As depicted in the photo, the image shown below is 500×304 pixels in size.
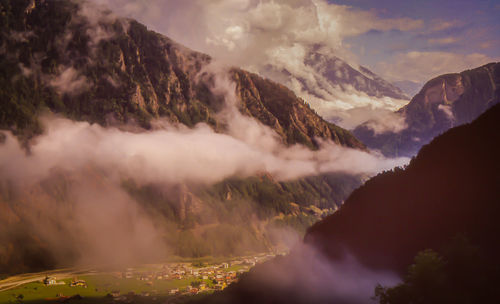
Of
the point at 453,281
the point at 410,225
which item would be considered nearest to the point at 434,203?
the point at 410,225

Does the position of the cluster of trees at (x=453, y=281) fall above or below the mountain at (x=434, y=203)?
below

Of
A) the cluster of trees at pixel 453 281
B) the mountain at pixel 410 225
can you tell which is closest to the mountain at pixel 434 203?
the mountain at pixel 410 225

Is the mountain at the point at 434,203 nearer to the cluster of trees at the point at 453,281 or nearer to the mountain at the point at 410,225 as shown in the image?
the mountain at the point at 410,225

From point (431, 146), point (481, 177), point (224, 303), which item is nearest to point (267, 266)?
point (224, 303)

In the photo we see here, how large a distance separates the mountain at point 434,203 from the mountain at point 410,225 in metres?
0.17

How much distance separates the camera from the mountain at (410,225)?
55875 millimetres

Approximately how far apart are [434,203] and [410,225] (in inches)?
234

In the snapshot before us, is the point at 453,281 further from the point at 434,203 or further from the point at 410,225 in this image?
the point at 410,225

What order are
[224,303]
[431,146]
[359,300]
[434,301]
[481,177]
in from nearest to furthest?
1. [434,301]
2. [481,177]
3. [359,300]
4. [431,146]
5. [224,303]

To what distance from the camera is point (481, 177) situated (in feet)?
200

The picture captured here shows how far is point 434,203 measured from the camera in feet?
219

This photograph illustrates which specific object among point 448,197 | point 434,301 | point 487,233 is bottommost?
point 434,301

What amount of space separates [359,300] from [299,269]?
3106cm

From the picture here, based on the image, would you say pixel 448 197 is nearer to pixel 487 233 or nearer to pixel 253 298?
pixel 487 233
